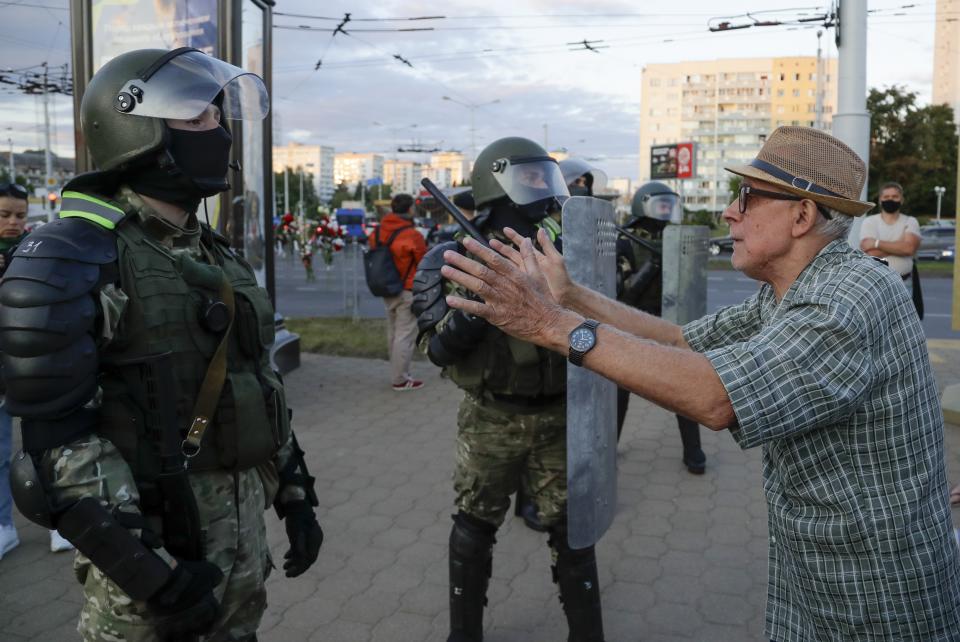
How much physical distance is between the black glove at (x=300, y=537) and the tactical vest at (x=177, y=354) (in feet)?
0.99

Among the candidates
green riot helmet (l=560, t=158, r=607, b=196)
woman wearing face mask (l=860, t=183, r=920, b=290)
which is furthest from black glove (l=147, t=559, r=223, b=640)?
woman wearing face mask (l=860, t=183, r=920, b=290)

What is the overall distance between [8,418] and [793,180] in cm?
381

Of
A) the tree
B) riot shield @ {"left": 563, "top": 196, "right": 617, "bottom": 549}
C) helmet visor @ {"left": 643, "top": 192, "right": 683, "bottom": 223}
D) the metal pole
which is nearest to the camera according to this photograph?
riot shield @ {"left": 563, "top": 196, "right": 617, "bottom": 549}

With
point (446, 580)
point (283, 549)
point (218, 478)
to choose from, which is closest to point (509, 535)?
point (446, 580)

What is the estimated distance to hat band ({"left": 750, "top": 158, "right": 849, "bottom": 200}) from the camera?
1808 mm

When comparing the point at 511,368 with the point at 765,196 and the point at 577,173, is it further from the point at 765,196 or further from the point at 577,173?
the point at 577,173

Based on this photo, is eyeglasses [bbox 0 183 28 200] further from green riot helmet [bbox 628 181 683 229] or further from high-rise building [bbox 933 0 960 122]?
high-rise building [bbox 933 0 960 122]

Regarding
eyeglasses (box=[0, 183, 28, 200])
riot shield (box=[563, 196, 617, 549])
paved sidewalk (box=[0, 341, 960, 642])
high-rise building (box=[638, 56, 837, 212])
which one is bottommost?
paved sidewalk (box=[0, 341, 960, 642])

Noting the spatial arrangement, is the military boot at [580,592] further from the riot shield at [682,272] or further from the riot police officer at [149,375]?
the riot shield at [682,272]

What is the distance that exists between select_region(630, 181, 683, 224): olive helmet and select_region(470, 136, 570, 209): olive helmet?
2582 mm

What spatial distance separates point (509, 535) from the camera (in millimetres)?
4387

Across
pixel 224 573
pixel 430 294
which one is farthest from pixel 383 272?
pixel 224 573

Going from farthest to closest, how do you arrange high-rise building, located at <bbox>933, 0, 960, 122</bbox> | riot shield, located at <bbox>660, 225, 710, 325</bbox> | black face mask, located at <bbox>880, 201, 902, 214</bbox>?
high-rise building, located at <bbox>933, 0, 960, 122</bbox> → black face mask, located at <bbox>880, 201, 902, 214</bbox> → riot shield, located at <bbox>660, 225, 710, 325</bbox>

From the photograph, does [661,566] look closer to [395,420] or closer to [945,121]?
[395,420]
